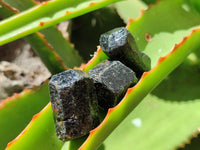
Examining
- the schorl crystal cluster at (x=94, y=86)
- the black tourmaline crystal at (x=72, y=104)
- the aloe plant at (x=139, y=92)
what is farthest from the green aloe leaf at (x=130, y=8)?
the black tourmaline crystal at (x=72, y=104)

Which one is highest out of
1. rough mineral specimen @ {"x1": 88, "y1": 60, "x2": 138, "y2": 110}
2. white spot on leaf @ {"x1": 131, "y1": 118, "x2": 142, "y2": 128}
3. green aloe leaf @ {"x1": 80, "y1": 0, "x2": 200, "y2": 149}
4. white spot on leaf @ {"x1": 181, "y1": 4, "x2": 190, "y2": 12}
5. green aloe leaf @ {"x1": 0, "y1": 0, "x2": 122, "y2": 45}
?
green aloe leaf @ {"x1": 0, "y1": 0, "x2": 122, "y2": 45}

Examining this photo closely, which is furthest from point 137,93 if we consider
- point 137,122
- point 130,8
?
point 130,8

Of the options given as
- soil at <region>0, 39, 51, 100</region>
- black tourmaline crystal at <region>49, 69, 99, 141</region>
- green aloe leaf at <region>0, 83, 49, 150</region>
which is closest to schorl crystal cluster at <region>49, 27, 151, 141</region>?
black tourmaline crystal at <region>49, 69, 99, 141</region>

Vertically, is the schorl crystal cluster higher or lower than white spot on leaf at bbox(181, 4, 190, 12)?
higher

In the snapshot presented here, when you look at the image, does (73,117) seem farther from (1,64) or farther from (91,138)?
(1,64)

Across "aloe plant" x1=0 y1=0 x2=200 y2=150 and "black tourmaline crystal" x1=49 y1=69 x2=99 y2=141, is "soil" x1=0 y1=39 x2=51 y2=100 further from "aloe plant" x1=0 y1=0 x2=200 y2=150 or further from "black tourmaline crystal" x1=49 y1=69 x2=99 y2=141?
"black tourmaline crystal" x1=49 y1=69 x2=99 y2=141

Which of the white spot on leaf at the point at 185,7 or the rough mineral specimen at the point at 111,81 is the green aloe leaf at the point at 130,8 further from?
the rough mineral specimen at the point at 111,81

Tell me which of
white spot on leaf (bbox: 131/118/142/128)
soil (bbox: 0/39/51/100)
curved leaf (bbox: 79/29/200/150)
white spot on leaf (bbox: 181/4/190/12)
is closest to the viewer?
curved leaf (bbox: 79/29/200/150)

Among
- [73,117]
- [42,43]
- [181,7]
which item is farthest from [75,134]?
[181,7]
